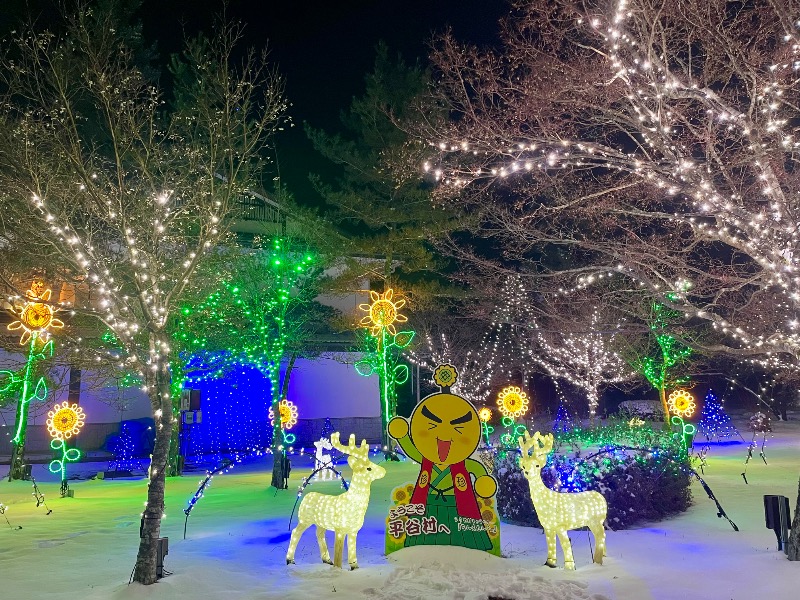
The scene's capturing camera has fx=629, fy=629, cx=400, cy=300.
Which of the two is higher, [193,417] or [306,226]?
[306,226]

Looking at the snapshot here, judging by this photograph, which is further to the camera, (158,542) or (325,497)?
(325,497)

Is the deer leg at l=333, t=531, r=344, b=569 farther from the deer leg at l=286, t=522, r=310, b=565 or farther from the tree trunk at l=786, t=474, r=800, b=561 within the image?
the tree trunk at l=786, t=474, r=800, b=561

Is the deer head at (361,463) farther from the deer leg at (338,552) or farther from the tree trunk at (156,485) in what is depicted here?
the tree trunk at (156,485)

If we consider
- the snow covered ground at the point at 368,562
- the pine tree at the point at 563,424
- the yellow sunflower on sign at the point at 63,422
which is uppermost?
the yellow sunflower on sign at the point at 63,422

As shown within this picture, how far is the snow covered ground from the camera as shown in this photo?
6637 mm

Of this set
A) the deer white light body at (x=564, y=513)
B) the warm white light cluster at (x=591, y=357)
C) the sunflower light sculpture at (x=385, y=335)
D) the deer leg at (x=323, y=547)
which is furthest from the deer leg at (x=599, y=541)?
the warm white light cluster at (x=591, y=357)

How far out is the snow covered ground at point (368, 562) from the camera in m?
6.64

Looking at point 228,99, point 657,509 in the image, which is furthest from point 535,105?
point 657,509

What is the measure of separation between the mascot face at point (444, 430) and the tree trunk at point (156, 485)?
10.3ft

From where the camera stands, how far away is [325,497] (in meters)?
7.85

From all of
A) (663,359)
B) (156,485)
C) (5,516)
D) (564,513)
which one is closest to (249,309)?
(5,516)

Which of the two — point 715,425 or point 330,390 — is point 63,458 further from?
point 715,425

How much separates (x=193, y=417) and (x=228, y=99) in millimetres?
15137

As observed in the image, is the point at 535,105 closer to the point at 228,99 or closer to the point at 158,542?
the point at 228,99
